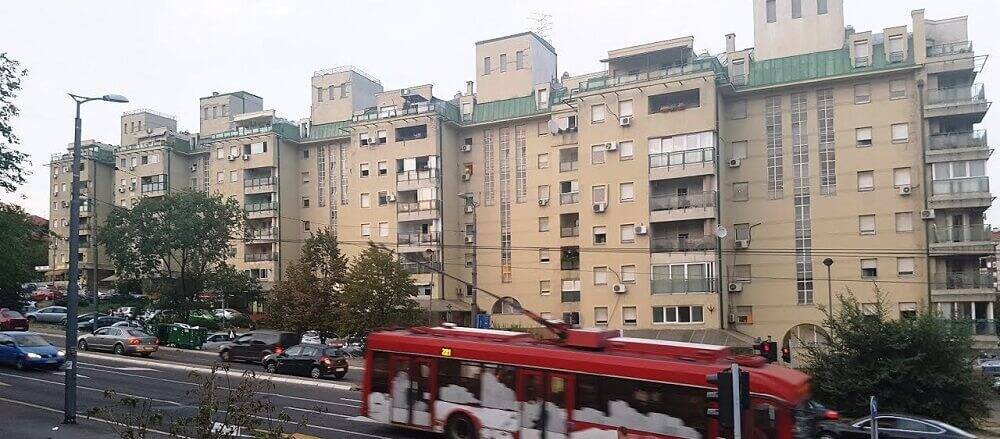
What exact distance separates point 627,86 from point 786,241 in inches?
512

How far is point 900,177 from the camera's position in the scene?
42.0 m

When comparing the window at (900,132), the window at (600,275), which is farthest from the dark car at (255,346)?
the window at (900,132)

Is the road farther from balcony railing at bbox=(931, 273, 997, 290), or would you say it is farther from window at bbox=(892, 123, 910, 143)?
window at bbox=(892, 123, 910, 143)

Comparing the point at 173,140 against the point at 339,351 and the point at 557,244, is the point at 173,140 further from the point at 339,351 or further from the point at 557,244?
the point at 339,351

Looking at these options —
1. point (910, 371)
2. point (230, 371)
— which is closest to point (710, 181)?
point (910, 371)

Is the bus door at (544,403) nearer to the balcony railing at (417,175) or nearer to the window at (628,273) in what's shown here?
the window at (628,273)

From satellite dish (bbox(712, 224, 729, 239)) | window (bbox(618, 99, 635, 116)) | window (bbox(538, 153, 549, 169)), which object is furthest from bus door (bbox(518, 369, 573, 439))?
window (bbox(538, 153, 549, 169))

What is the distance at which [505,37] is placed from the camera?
187 ft

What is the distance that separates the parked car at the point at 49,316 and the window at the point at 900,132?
56.8 meters

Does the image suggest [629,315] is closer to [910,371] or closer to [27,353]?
[910,371]

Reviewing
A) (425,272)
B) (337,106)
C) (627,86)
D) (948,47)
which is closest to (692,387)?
(627,86)

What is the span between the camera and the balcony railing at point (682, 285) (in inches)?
1708

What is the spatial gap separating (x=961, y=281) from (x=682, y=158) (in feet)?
51.9

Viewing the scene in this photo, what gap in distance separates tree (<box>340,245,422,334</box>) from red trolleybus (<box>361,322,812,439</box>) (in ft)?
75.5
